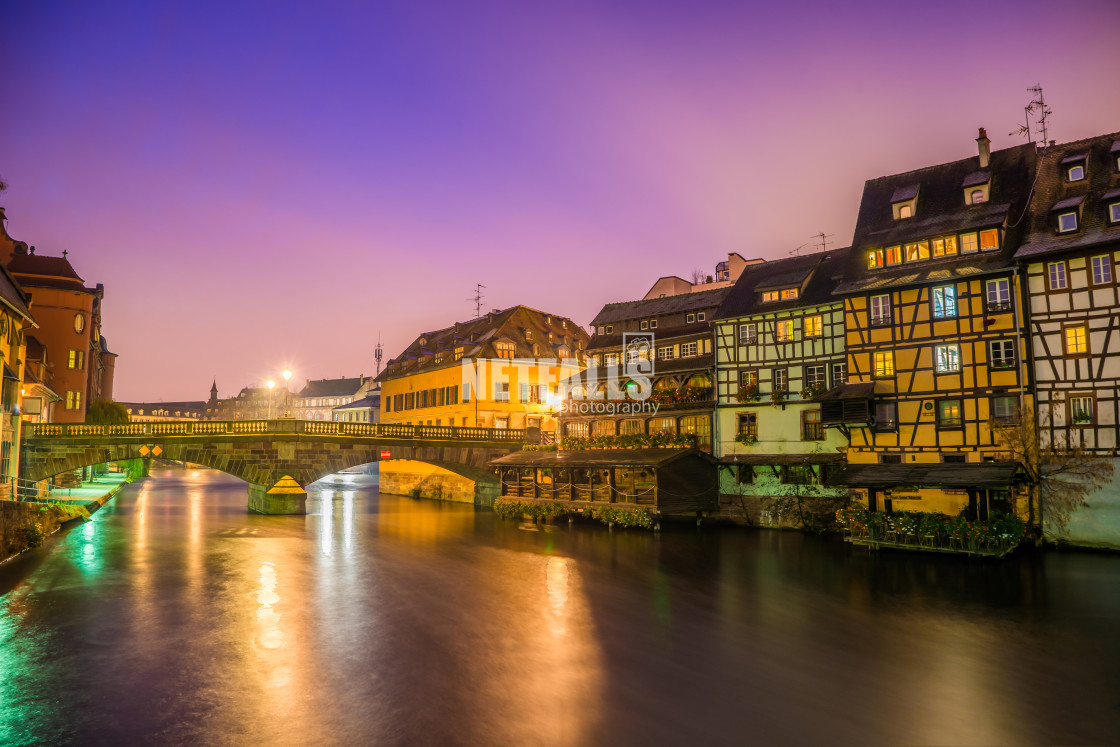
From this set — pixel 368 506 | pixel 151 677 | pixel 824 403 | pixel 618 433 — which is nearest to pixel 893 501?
pixel 824 403

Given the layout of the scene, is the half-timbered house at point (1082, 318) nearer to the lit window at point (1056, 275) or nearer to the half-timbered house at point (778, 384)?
the lit window at point (1056, 275)

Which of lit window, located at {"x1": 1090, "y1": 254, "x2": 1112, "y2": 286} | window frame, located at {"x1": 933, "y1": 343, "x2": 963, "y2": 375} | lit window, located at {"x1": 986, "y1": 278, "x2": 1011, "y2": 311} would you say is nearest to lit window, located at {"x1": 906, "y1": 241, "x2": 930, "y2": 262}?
lit window, located at {"x1": 986, "y1": 278, "x2": 1011, "y2": 311}

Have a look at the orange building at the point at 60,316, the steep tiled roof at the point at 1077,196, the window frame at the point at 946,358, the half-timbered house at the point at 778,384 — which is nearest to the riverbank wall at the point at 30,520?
the orange building at the point at 60,316

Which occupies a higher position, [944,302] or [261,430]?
[944,302]

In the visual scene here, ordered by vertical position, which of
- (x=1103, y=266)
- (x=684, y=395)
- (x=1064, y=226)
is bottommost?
(x=684, y=395)

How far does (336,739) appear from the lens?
1087 centimetres

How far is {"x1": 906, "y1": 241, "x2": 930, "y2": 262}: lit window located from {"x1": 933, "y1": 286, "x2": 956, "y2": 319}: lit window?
2240 millimetres

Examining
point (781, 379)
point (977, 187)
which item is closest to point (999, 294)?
point (977, 187)

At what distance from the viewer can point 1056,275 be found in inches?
1163

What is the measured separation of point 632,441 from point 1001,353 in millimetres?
19771

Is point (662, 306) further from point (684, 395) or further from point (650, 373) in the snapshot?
point (684, 395)

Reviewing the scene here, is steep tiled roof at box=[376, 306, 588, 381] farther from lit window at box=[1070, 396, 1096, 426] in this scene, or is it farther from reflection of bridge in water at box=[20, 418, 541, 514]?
lit window at box=[1070, 396, 1096, 426]

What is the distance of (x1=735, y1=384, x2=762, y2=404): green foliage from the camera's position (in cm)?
3919

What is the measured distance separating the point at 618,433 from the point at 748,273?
13297 mm
